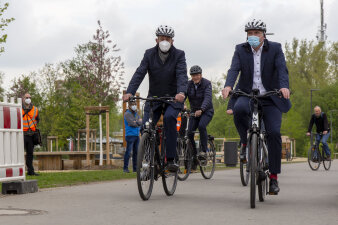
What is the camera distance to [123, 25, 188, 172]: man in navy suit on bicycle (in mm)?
8922

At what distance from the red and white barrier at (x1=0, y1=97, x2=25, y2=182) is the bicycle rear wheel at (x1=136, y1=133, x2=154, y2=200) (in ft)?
7.33

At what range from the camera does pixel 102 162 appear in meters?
22.1

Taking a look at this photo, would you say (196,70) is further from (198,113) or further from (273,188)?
(273,188)

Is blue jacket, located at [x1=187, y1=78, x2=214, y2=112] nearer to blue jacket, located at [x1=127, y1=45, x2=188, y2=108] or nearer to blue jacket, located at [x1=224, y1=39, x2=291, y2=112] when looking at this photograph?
blue jacket, located at [x1=127, y1=45, x2=188, y2=108]

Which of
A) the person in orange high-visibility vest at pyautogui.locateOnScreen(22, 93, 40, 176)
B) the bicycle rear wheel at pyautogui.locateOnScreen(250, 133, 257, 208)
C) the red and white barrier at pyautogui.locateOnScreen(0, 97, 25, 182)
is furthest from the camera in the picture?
the person in orange high-visibility vest at pyautogui.locateOnScreen(22, 93, 40, 176)

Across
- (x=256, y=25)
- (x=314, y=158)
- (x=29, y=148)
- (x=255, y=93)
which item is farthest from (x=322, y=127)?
(x=255, y=93)

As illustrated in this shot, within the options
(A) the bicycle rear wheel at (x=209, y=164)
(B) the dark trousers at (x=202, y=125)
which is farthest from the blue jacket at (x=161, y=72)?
(A) the bicycle rear wheel at (x=209, y=164)

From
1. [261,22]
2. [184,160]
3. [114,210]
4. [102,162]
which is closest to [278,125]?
[261,22]

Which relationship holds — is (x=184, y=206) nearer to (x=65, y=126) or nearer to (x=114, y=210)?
(x=114, y=210)

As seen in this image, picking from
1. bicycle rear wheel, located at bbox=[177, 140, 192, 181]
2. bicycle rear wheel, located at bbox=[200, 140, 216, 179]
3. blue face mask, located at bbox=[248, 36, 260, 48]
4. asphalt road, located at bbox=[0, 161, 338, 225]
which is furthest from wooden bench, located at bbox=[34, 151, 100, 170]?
blue face mask, located at bbox=[248, 36, 260, 48]

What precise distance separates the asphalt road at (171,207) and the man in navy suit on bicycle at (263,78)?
2.39ft

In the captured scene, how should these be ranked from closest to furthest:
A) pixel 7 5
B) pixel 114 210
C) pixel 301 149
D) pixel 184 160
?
pixel 114 210, pixel 184 160, pixel 7 5, pixel 301 149

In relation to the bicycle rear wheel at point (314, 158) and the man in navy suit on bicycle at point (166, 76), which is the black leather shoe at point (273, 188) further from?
the bicycle rear wheel at point (314, 158)

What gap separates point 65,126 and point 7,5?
3320 centimetres
